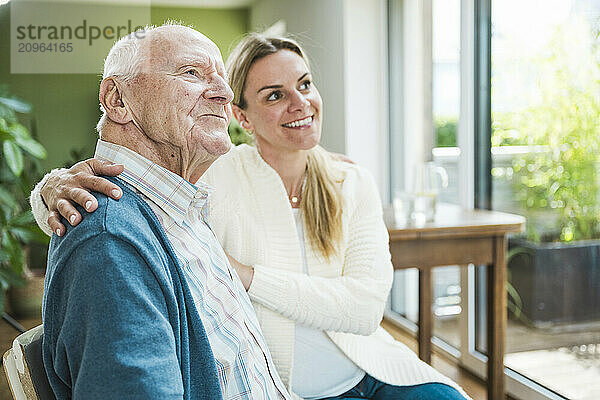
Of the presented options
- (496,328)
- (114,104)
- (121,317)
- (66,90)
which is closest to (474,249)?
(496,328)

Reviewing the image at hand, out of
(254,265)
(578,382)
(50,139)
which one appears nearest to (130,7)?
(50,139)

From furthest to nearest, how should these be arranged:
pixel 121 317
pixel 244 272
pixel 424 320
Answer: pixel 424 320, pixel 244 272, pixel 121 317

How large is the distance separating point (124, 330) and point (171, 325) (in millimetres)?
88

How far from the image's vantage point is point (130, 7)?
3.50 meters

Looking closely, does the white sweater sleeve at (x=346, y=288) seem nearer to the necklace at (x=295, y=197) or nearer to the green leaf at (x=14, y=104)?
the necklace at (x=295, y=197)

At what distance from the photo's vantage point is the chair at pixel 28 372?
832 mm

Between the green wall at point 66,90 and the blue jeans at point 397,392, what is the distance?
233 cm

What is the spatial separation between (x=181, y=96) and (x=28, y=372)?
0.44 m

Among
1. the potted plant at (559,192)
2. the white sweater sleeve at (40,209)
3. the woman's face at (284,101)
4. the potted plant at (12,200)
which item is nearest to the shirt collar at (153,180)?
the white sweater sleeve at (40,209)

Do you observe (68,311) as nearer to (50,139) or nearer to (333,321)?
(333,321)

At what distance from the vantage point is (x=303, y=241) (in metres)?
1.46

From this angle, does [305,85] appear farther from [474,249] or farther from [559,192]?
[559,192]

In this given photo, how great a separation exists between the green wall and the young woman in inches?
75.5

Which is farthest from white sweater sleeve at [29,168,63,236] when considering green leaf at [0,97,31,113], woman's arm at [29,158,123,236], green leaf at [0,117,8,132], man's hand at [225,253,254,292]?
green leaf at [0,97,31,113]
